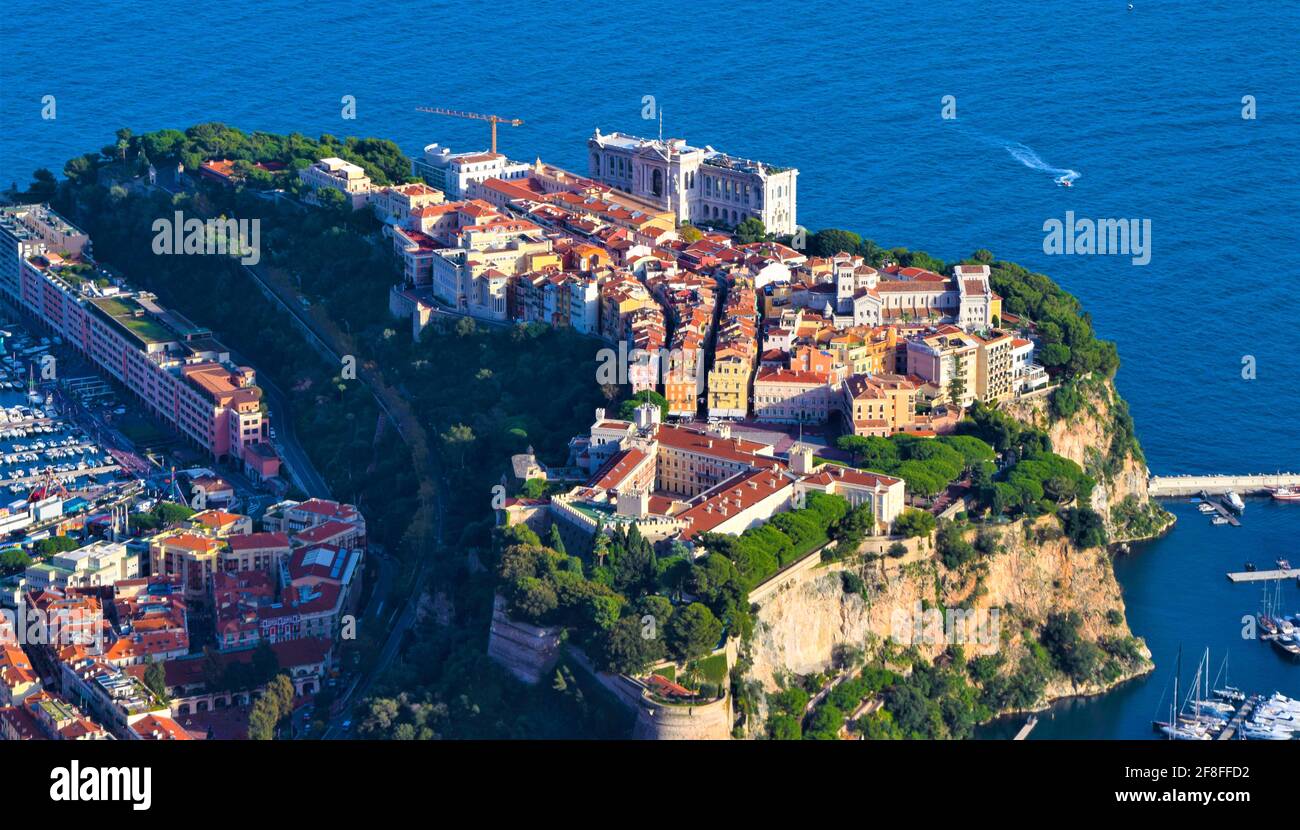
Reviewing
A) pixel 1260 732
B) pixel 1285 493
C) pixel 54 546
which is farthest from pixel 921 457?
pixel 54 546

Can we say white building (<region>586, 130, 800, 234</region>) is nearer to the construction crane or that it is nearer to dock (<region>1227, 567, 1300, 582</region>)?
the construction crane

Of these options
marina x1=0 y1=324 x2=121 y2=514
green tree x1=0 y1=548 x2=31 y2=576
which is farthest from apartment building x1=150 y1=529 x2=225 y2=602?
marina x1=0 y1=324 x2=121 y2=514

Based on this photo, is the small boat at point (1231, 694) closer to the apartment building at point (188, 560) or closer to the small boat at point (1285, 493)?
the small boat at point (1285, 493)

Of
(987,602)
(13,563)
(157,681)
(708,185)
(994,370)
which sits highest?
(708,185)

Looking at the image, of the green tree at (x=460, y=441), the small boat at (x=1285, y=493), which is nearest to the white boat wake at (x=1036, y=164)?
the small boat at (x=1285, y=493)

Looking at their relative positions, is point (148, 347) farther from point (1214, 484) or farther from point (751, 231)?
point (1214, 484)
